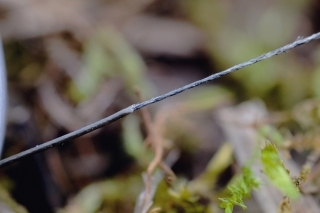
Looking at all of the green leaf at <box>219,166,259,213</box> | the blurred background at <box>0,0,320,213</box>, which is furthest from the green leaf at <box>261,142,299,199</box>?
the blurred background at <box>0,0,320,213</box>

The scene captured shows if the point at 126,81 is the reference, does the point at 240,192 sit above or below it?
below

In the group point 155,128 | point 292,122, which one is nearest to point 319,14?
point 292,122

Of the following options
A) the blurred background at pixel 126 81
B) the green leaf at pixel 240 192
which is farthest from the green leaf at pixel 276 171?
the blurred background at pixel 126 81

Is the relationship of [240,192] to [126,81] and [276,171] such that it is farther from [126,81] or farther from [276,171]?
[126,81]

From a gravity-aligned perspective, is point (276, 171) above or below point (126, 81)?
below

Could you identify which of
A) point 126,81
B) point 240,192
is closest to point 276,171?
point 240,192

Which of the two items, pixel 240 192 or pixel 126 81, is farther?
pixel 126 81

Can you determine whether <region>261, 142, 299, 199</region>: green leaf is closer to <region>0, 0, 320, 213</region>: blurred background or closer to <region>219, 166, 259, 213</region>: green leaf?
<region>219, 166, 259, 213</region>: green leaf

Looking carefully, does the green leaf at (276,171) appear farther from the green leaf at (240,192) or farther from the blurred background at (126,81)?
the blurred background at (126,81)

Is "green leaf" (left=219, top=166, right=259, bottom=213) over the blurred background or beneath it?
beneath
